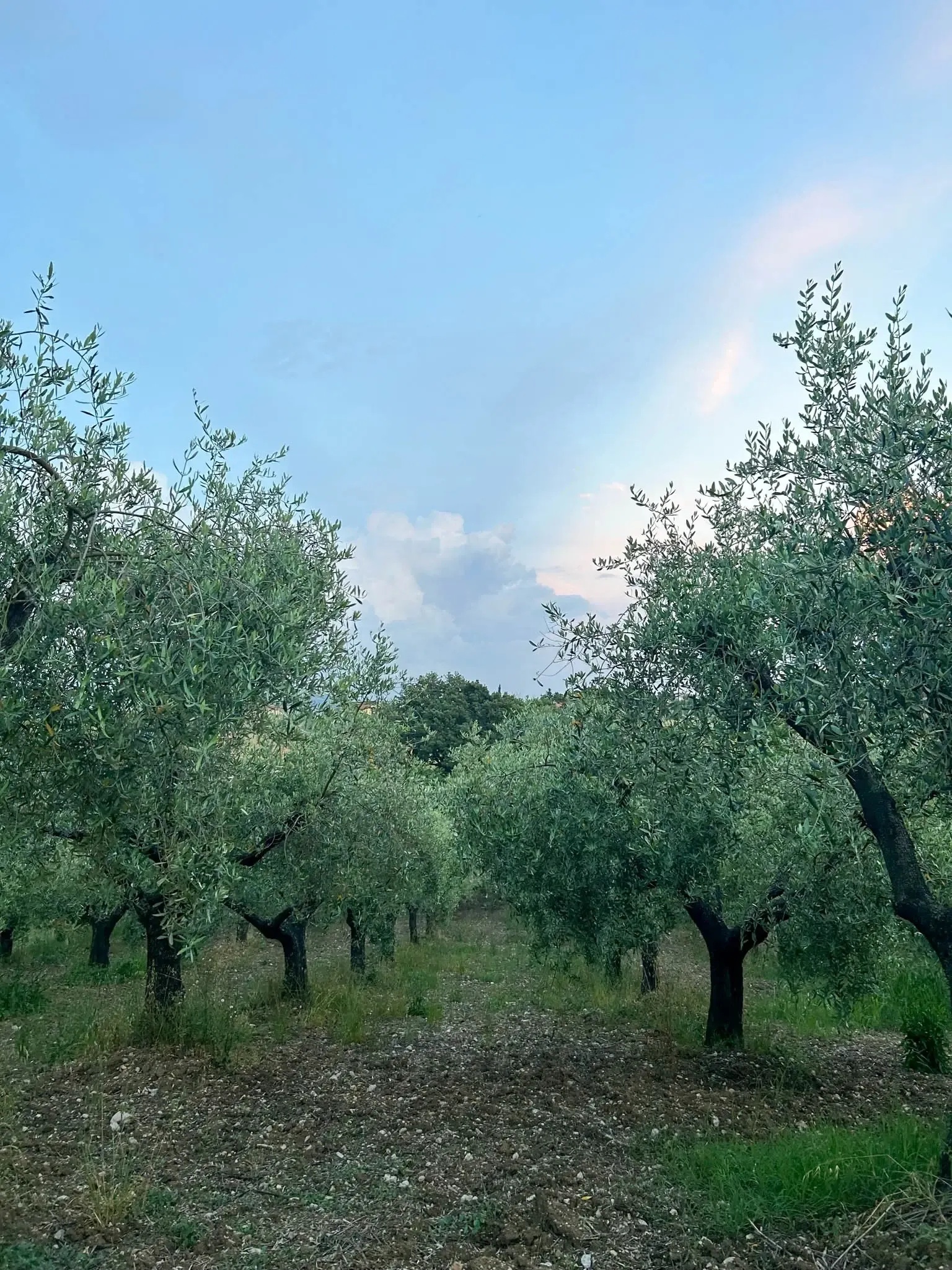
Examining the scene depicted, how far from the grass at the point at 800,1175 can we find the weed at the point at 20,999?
15.2m

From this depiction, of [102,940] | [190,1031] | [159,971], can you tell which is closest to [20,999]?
[102,940]

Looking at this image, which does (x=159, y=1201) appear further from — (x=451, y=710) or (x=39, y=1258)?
(x=451, y=710)

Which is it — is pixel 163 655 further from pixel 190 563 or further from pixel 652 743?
pixel 652 743

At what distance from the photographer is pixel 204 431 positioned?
8.68 m

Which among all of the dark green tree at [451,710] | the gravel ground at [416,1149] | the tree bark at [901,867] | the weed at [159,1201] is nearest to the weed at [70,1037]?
the gravel ground at [416,1149]

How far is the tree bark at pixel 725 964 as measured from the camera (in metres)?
12.8

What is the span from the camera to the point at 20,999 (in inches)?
709

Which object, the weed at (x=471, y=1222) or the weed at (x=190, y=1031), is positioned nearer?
the weed at (x=471, y=1222)

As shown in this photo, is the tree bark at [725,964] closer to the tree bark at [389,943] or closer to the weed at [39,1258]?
the weed at [39,1258]

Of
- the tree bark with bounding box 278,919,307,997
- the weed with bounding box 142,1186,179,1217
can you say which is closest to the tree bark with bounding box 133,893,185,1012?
the tree bark with bounding box 278,919,307,997

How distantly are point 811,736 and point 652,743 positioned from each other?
1.90 m

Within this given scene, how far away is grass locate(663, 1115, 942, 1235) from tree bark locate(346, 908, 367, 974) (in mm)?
14275

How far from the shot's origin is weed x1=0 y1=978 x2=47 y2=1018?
56.4 feet

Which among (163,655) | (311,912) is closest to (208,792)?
(163,655)
